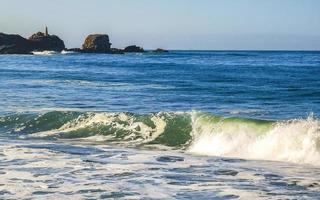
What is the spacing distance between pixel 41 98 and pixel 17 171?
1690 centimetres

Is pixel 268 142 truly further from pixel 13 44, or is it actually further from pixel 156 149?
pixel 13 44

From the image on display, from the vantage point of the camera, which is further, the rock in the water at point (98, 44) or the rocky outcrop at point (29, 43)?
the rock in the water at point (98, 44)

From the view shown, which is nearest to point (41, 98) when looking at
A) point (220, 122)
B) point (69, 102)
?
point (69, 102)

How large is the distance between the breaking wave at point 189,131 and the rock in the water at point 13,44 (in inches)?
5199

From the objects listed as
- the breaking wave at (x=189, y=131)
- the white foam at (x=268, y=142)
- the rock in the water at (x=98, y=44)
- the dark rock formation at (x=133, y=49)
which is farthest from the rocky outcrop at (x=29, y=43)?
the white foam at (x=268, y=142)

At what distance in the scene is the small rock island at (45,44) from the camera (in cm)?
14775

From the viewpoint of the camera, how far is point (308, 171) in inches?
450

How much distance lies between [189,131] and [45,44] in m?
146

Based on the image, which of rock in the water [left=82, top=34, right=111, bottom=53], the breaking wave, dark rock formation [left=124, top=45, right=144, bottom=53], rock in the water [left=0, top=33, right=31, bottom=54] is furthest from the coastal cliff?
the breaking wave

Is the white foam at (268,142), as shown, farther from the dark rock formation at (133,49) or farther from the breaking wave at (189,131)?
the dark rock formation at (133,49)

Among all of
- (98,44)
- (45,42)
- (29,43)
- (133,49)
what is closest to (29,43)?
(29,43)

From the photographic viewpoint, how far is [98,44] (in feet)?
529

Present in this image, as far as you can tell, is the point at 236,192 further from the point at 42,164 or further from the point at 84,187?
the point at 42,164

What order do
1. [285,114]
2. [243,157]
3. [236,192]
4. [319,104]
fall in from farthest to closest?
[319,104] → [285,114] → [243,157] → [236,192]
